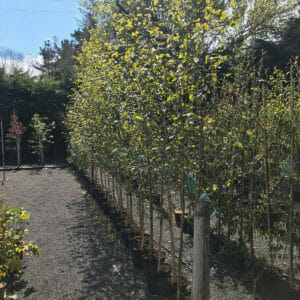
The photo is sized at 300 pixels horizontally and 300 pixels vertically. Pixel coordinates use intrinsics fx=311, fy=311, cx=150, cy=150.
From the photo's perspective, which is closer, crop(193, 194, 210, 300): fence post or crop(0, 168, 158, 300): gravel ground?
crop(193, 194, 210, 300): fence post

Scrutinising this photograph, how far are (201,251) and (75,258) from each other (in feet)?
8.30

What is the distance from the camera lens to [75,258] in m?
3.99

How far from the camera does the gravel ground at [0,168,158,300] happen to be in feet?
10.4

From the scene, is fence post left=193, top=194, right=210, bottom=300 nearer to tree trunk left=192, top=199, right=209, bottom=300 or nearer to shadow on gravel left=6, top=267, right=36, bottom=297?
tree trunk left=192, top=199, right=209, bottom=300

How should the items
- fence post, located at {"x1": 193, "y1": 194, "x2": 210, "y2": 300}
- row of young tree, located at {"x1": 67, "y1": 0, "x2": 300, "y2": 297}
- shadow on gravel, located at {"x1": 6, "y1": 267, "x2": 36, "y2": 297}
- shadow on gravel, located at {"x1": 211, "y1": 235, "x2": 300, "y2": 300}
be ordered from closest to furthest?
fence post, located at {"x1": 193, "y1": 194, "x2": 210, "y2": 300} → row of young tree, located at {"x1": 67, "y1": 0, "x2": 300, "y2": 297} → shadow on gravel, located at {"x1": 211, "y1": 235, "x2": 300, "y2": 300} → shadow on gravel, located at {"x1": 6, "y1": 267, "x2": 36, "y2": 297}

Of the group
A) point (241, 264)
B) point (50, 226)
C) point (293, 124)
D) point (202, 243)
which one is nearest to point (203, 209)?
point (202, 243)

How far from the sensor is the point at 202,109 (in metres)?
2.43

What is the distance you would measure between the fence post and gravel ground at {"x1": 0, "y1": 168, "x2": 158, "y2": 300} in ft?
3.96

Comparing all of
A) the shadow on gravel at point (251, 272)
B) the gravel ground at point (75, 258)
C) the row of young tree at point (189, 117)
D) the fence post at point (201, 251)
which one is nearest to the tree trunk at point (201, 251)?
the fence post at point (201, 251)

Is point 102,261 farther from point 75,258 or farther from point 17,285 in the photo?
point 17,285

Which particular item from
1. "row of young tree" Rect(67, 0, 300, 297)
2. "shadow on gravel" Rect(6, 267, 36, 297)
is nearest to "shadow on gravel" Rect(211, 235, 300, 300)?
"row of young tree" Rect(67, 0, 300, 297)

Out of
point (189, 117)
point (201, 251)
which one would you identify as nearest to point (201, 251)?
point (201, 251)

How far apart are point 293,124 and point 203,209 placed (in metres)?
1.43

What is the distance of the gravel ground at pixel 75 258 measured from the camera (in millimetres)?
3156
